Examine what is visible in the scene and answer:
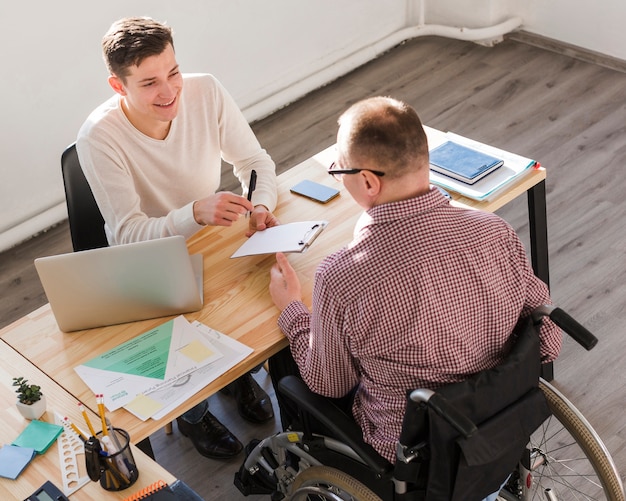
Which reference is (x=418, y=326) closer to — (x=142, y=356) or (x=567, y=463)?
(x=142, y=356)

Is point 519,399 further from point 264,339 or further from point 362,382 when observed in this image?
point 264,339

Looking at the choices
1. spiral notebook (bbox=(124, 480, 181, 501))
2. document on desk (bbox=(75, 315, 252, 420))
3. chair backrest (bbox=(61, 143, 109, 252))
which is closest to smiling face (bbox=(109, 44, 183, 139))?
chair backrest (bbox=(61, 143, 109, 252))

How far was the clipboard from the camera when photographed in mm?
2274

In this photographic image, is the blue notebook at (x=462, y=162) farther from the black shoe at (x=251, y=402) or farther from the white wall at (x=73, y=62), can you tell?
the white wall at (x=73, y=62)

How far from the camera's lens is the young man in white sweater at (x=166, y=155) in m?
2.33

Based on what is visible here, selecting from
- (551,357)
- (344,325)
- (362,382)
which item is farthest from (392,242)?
(551,357)

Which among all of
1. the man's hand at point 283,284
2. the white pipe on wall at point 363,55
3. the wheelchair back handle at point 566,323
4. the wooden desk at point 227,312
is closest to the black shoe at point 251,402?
the wooden desk at point 227,312

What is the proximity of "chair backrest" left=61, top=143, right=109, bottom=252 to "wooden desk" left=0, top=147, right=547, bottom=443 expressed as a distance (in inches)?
13.1

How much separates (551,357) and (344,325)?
0.51m

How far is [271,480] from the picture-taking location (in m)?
2.37

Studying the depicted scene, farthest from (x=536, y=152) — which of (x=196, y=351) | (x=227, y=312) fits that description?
(x=196, y=351)

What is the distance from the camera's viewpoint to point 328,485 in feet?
6.31

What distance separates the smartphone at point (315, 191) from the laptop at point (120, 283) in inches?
20.8

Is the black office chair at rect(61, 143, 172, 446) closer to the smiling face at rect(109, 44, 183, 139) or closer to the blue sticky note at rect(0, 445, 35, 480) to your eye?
the smiling face at rect(109, 44, 183, 139)
